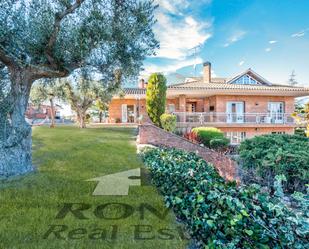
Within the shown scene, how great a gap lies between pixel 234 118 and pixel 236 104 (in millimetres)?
2097

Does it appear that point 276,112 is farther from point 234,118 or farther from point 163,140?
point 163,140

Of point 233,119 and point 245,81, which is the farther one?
point 245,81

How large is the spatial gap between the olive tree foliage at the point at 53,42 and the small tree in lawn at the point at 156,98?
9.99 meters

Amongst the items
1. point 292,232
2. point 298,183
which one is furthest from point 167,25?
point 292,232

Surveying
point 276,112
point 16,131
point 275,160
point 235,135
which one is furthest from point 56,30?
point 276,112

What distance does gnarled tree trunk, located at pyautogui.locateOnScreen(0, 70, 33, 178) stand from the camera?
7.40 meters

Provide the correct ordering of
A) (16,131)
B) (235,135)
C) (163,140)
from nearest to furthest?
(16,131), (163,140), (235,135)

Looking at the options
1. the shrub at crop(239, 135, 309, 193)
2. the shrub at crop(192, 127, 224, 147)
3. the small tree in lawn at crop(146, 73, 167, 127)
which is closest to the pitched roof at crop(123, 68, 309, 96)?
the small tree in lawn at crop(146, 73, 167, 127)

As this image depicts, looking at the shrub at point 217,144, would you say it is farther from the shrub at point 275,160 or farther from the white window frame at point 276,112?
the white window frame at point 276,112

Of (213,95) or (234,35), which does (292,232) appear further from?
(213,95)

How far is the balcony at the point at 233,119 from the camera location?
22.9 metres

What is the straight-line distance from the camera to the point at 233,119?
2498 centimetres

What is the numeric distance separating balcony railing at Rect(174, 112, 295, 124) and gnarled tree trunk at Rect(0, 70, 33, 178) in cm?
1591

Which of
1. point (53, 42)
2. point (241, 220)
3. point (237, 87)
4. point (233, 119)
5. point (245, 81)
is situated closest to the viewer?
point (241, 220)
